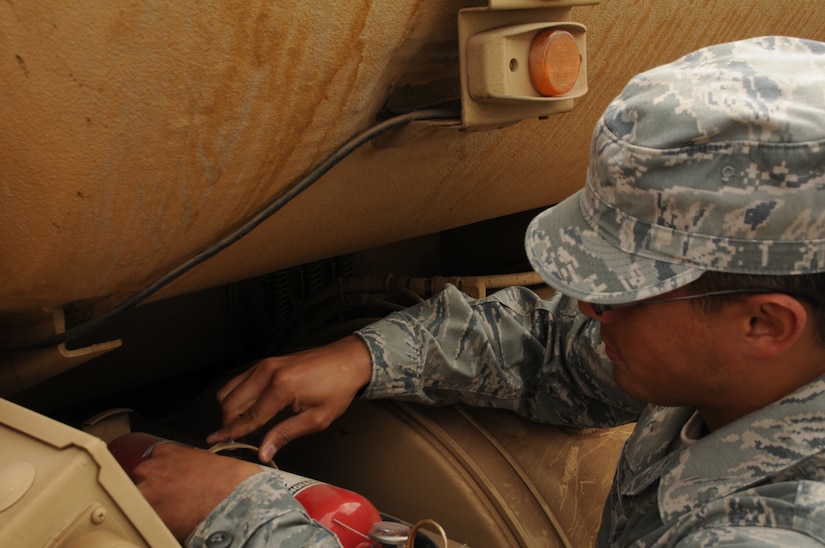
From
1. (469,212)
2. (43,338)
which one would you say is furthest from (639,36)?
(43,338)

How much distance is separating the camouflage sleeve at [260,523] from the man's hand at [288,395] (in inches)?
6.1

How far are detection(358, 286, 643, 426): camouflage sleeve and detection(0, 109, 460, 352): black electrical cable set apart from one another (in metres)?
0.35

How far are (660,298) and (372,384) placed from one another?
0.52 m

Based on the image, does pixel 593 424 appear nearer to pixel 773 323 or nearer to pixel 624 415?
pixel 624 415

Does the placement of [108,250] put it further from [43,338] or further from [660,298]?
[660,298]

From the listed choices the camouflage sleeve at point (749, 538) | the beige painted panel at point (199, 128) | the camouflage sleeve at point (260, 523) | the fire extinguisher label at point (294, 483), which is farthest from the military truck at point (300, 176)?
the camouflage sleeve at point (749, 538)

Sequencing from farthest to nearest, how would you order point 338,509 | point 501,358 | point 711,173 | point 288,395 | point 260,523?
point 501,358 < point 288,395 < point 338,509 < point 260,523 < point 711,173

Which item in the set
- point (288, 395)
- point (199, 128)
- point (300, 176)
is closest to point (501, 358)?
point (288, 395)

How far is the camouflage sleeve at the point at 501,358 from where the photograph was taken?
1303 millimetres

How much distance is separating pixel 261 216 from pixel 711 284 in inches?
20.1

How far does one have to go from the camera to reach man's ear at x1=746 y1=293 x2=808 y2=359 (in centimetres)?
82

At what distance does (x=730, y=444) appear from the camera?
0.95m

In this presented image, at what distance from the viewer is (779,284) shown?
83cm

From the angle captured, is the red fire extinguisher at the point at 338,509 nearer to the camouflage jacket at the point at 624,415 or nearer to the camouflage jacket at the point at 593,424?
the camouflage jacket at the point at 593,424
